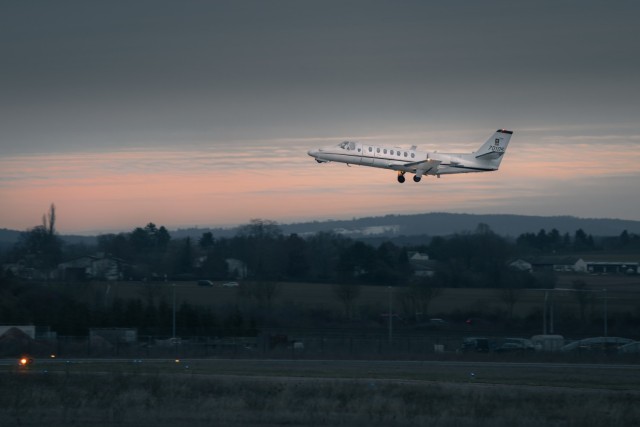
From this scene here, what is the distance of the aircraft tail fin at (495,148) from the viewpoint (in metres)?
59.1

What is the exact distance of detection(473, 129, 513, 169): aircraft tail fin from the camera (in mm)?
59094

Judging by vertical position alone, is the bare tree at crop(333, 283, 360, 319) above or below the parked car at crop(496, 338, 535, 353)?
above

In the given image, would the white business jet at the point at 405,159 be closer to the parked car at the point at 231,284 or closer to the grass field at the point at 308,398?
the grass field at the point at 308,398

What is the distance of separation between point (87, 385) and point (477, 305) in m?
49.8

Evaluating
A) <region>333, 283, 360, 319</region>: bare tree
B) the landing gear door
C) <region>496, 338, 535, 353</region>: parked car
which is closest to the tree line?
<region>333, 283, 360, 319</region>: bare tree

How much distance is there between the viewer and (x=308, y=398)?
38781 millimetres

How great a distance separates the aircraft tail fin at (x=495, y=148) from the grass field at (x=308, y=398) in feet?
46.8

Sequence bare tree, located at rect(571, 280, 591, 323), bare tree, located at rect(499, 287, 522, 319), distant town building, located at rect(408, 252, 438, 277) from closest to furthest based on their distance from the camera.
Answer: bare tree, located at rect(571, 280, 591, 323) → bare tree, located at rect(499, 287, 522, 319) → distant town building, located at rect(408, 252, 438, 277)

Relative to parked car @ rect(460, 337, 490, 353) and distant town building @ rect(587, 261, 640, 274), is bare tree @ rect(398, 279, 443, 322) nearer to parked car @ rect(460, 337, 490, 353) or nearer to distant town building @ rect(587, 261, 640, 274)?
parked car @ rect(460, 337, 490, 353)

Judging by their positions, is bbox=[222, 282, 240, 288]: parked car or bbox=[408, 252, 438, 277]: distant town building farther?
bbox=[408, 252, 438, 277]: distant town building

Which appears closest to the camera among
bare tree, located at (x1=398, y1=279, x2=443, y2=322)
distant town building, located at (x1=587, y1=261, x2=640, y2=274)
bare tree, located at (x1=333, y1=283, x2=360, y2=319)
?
bare tree, located at (x1=398, y1=279, x2=443, y2=322)

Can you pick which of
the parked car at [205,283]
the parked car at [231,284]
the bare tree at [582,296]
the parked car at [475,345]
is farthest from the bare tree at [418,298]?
the parked car at [205,283]

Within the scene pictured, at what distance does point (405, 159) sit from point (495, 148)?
7205 mm

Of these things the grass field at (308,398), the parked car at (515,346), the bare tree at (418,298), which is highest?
the bare tree at (418,298)
